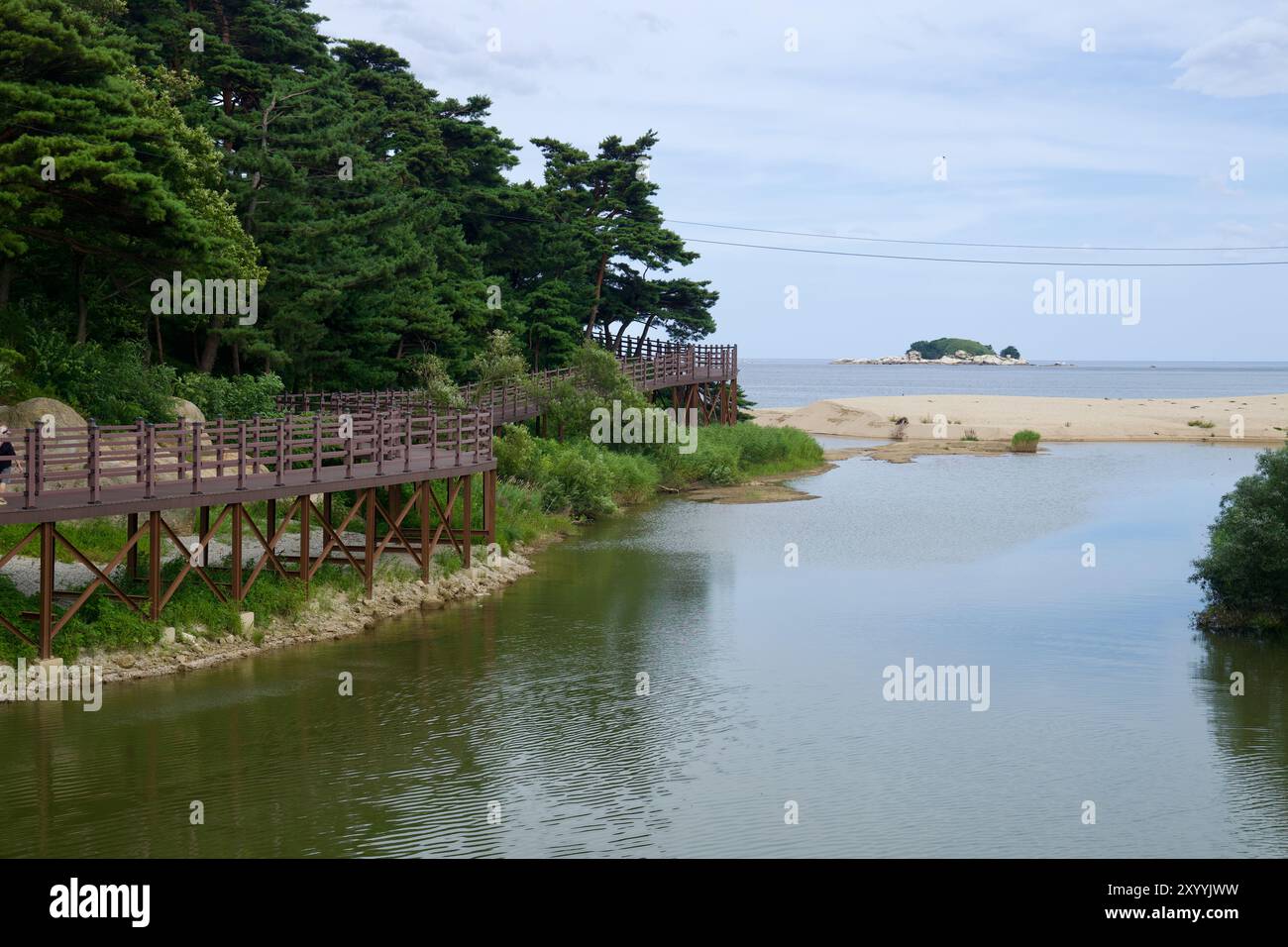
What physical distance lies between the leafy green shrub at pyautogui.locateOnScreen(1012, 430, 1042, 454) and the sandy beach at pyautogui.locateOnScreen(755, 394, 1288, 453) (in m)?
1.87

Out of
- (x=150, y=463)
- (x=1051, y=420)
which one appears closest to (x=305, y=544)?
(x=150, y=463)

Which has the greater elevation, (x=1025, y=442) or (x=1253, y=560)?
(x=1025, y=442)

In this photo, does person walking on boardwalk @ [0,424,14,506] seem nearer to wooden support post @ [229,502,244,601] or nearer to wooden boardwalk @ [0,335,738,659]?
wooden boardwalk @ [0,335,738,659]

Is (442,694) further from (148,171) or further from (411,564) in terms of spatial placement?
(148,171)

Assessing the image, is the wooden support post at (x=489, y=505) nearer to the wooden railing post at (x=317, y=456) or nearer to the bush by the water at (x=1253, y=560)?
the wooden railing post at (x=317, y=456)

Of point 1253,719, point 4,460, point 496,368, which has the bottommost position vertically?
point 1253,719

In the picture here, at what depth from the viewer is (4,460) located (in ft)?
70.0

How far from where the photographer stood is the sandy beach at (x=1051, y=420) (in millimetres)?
88688

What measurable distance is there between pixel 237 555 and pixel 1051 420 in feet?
273

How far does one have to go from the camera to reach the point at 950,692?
2388cm

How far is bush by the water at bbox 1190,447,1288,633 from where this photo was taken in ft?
88.0

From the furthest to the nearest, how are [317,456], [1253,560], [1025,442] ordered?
[1025,442] → [1253,560] → [317,456]

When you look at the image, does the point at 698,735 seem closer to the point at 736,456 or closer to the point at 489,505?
the point at 489,505
